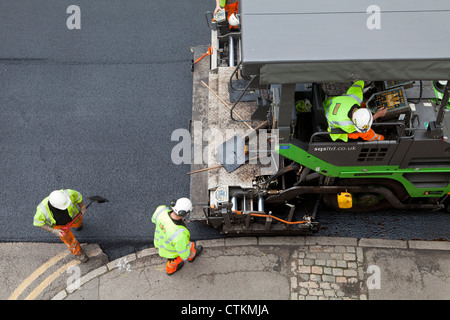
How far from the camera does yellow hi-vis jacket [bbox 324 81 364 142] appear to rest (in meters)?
5.27

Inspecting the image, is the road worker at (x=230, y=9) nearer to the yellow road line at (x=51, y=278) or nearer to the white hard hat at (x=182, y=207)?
the white hard hat at (x=182, y=207)

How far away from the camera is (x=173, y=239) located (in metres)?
5.64

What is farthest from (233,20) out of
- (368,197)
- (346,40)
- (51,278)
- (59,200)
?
(51,278)

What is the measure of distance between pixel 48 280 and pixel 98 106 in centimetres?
346

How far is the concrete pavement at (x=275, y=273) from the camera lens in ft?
20.8

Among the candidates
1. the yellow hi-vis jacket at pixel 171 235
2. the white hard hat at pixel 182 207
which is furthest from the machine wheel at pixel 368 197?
the yellow hi-vis jacket at pixel 171 235

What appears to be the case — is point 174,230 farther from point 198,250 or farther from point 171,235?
point 198,250

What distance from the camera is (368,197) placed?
6621mm

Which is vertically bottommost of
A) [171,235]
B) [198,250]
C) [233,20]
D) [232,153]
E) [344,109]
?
[198,250]

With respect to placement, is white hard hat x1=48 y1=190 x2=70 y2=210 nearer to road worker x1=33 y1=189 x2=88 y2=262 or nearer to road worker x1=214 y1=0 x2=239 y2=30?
road worker x1=33 y1=189 x2=88 y2=262

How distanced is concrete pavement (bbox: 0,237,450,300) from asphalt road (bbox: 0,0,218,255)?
0.63 meters

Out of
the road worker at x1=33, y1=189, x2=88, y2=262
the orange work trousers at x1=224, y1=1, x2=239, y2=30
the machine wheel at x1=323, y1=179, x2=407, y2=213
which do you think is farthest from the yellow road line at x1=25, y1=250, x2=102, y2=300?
the orange work trousers at x1=224, y1=1, x2=239, y2=30

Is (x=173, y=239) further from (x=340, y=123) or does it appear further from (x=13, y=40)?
(x=13, y=40)
